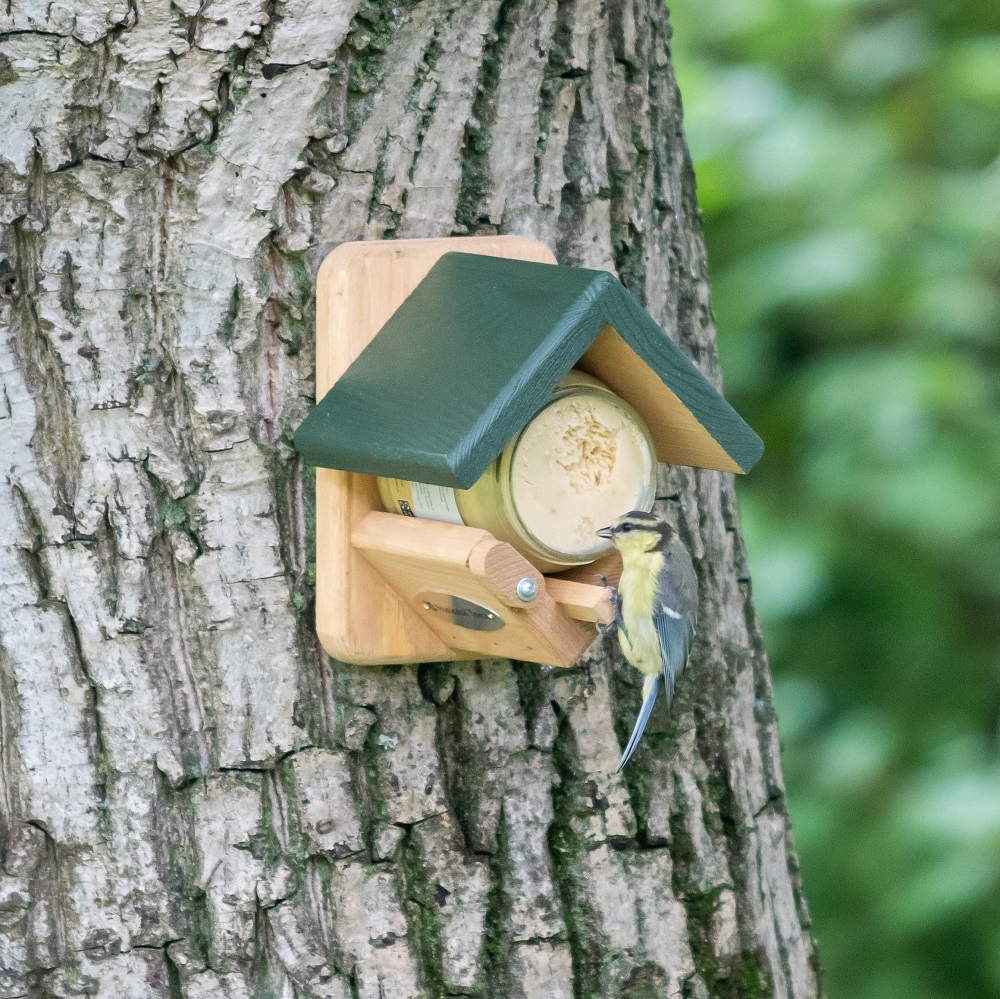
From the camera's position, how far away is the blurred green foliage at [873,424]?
2.99 meters

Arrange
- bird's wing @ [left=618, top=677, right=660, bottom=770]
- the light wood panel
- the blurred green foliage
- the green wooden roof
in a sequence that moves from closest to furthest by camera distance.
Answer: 1. the green wooden roof
2. the light wood panel
3. bird's wing @ [left=618, top=677, right=660, bottom=770]
4. the blurred green foliage

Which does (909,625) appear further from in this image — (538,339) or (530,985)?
(538,339)

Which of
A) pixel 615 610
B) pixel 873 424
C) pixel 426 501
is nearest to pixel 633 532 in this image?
pixel 615 610

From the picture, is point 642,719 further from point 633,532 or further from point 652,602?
point 633,532

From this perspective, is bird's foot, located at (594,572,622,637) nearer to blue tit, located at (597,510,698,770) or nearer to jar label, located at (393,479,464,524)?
blue tit, located at (597,510,698,770)

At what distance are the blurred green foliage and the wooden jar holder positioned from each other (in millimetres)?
1409

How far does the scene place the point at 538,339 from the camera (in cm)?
130

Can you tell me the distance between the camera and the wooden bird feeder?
4.25 ft

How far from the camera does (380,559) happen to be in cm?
145

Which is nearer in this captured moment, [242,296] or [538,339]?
[538,339]

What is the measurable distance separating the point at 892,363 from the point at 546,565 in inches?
72.2

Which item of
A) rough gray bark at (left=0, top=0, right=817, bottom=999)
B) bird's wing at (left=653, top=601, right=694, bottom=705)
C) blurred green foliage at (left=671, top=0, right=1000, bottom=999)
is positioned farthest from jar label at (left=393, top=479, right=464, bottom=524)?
blurred green foliage at (left=671, top=0, right=1000, bottom=999)

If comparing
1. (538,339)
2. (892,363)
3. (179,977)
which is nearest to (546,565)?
(538,339)

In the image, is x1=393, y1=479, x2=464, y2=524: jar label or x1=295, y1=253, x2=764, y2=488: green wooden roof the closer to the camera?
x1=295, y1=253, x2=764, y2=488: green wooden roof
